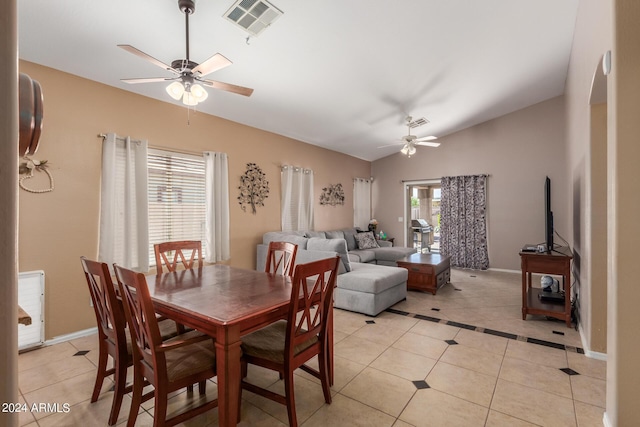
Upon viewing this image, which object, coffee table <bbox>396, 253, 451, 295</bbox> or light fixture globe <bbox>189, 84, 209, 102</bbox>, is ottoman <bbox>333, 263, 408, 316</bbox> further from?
light fixture globe <bbox>189, 84, 209, 102</bbox>

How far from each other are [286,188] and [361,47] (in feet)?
9.39

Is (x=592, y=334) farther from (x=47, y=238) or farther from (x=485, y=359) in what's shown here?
(x=47, y=238)

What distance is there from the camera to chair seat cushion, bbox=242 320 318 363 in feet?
6.03

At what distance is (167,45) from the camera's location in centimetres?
279

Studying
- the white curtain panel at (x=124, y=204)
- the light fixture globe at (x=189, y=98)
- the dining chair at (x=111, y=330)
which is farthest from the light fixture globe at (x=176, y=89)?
the white curtain panel at (x=124, y=204)

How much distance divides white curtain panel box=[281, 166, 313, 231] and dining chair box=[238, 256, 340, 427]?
350cm

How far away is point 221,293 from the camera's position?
2.03 metres

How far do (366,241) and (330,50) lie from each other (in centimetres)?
424

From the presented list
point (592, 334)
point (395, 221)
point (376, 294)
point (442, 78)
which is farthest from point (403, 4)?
point (395, 221)

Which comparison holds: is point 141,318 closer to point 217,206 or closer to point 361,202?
point 217,206

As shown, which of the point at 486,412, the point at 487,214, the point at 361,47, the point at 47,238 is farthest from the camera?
the point at 487,214

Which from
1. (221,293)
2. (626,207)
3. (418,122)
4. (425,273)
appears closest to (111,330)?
(221,293)

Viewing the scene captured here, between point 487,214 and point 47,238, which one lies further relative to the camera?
point 487,214

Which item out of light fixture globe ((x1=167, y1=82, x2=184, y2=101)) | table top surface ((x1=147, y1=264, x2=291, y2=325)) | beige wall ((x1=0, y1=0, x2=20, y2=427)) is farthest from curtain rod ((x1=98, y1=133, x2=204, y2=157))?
beige wall ((x1=0, y1=0, x2=20, y2=427))
